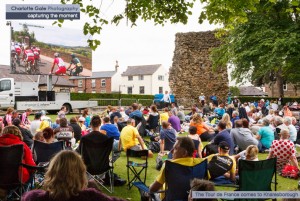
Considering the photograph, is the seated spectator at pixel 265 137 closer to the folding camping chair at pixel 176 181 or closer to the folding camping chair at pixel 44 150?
Answer: the folding camping chair at pixel 44 150

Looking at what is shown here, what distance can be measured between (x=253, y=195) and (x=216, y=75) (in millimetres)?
31518

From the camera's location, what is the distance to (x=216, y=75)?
33.0 metres

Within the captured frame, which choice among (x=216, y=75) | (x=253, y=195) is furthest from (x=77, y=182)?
(x=216, y=75)

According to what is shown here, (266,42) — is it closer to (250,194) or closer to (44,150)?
(44,150)

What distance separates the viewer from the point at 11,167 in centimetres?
535

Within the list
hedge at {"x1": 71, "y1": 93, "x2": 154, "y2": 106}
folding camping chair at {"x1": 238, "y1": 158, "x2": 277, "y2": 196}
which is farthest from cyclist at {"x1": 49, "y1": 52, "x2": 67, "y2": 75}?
folding camping chair at {"x1": 238, "y1": 158, "x2": 277, "y2": 196}

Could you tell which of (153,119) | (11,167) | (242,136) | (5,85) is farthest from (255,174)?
(5,85)

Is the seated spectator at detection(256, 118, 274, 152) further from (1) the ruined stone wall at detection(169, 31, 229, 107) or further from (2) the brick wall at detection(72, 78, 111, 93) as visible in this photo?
(2) the brick wall at detection(72, 78, 111, 93)

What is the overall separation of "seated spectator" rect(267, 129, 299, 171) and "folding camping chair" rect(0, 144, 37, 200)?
16.3 feet

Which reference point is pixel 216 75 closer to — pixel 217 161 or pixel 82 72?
pixel 82 72

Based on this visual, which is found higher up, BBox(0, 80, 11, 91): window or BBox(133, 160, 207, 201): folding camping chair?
BBox(0, 80, 11, 91): window

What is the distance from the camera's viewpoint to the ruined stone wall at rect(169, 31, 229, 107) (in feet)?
108

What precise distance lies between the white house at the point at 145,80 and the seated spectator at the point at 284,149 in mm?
67601

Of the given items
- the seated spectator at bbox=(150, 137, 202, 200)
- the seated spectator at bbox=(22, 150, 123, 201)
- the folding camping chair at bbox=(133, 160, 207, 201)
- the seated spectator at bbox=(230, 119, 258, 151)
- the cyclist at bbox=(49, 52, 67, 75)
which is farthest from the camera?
the cyclist at bbox=(49, 52, 67, 75)
